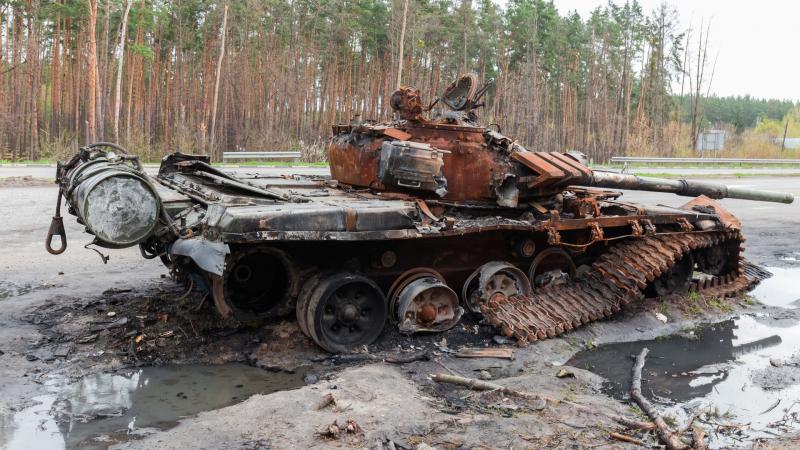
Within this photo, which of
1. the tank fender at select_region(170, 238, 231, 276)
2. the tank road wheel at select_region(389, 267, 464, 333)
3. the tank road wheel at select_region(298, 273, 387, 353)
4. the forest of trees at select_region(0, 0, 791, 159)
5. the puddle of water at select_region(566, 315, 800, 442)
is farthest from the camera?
the forest of trees at select_region(0, 0, 791, 159)

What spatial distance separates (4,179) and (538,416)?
1723 cm

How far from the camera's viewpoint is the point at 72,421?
17.0ft

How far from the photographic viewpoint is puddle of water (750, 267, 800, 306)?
31.4ft

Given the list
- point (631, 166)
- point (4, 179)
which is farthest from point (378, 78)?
point (4, 179)

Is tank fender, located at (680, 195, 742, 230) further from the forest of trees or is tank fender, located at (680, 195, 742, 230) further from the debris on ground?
the forest of trees

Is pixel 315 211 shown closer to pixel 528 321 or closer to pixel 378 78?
pixel 528 321

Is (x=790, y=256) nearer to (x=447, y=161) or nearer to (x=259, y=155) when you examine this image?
(x=447, y=161)

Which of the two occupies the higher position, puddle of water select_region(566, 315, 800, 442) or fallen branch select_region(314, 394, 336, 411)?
fallen branch select_region(314, 394, 336, 411)

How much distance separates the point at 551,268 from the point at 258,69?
87.3 ft

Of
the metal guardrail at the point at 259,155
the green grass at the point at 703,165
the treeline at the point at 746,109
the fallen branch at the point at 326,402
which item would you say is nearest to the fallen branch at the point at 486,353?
the fallen branch at the point at 326,402

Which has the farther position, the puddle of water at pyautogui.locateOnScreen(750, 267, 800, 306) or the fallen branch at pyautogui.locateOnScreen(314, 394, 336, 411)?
the puddle of water at pyautogui.locateOnScreen(750, 267, 800, 306)

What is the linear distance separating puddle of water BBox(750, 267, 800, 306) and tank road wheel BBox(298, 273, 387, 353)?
5.50m

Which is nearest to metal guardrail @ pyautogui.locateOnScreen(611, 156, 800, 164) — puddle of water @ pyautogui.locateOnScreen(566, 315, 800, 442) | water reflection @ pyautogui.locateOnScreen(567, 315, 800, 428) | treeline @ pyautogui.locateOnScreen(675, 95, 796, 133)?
water reflection @ pyautogui.locateOnScreen(567, 315, 800, 428)

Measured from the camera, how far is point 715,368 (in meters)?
6.88
